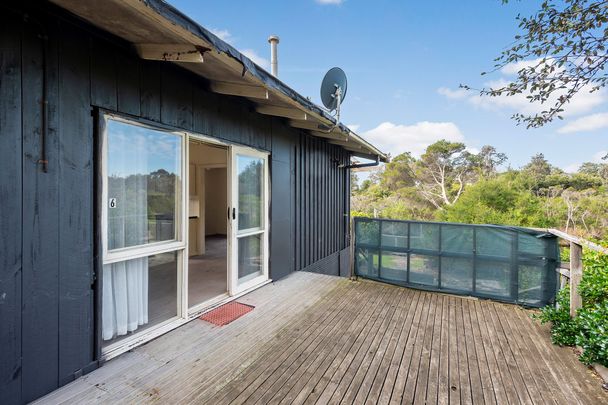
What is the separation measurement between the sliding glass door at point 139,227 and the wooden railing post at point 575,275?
144 inches

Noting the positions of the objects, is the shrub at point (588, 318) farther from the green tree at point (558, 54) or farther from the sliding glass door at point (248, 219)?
the sliding glass door at point (248, 219)

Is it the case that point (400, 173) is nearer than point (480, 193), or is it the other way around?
point (480, 193)

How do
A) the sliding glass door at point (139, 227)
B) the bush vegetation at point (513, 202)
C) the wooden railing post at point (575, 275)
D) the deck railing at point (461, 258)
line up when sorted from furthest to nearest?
the deck railing at point (461, 258)
the wooden railing post at point (575, 275)
the bush vegetation at point (513, 202)
the sliding glass door at point (139, 227)

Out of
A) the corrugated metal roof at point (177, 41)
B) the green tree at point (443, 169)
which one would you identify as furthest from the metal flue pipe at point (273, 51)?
the green tree at point (443, 169)

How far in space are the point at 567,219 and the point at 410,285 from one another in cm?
1216

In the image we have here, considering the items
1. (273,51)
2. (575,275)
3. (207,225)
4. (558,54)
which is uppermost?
(273,51)

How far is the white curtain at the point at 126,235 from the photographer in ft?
7.07

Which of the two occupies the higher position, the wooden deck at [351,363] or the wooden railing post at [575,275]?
the wooden railing post at [575,275]

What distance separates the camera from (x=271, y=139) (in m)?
4.07

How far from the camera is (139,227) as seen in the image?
235 cm

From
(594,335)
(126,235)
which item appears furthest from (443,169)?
(126,235)

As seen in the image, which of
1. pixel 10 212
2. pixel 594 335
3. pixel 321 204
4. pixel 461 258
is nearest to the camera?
pixel 10 212

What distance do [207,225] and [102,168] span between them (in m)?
6.97

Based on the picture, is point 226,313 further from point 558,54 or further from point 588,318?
point 558,54
